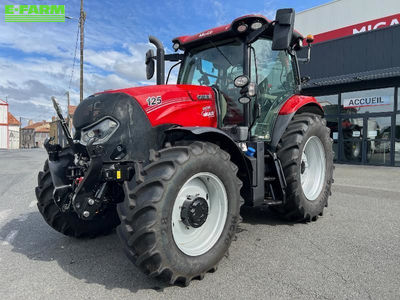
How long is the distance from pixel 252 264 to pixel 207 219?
591 mm

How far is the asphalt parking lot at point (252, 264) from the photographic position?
2.45 meters

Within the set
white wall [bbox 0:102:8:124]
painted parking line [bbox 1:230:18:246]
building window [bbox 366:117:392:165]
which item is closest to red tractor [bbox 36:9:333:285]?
painted parking line [bbox 1:230:18:246]

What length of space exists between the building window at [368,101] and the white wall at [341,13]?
614 cm

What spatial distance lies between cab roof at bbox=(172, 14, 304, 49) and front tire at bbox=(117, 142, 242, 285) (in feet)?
5.24

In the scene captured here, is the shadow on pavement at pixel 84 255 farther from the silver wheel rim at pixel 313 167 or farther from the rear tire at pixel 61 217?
the silver wheel rim at pixel 313 167

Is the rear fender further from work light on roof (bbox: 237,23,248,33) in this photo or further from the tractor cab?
work light on roof (bbox: 237,23,248,33)

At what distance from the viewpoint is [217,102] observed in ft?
12.0

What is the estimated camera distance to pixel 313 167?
15.4ft

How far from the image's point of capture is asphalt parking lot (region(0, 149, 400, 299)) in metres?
2.45

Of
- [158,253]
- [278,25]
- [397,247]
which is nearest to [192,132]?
[158,253]

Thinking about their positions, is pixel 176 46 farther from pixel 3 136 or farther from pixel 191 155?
pixel 3 136

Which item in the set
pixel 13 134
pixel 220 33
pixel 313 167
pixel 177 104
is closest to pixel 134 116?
pixel 177 104

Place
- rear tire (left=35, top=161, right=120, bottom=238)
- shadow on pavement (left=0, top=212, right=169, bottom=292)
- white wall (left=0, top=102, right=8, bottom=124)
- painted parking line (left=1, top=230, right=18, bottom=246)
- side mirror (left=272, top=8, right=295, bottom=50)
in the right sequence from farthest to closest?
white wall (left=0, top=102, right=8, bottom=124) < painted parking line (left=1, top=230, right=18, bottom=246) < rear tire (left=35, top=161, right=120, bottom=238) < side mirror (left=272, top=8, right=295, bottom=50) < shadow on pavement (left=0, top=212, right=169, bottom=292)

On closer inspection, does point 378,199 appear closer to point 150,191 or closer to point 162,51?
point 162,51
